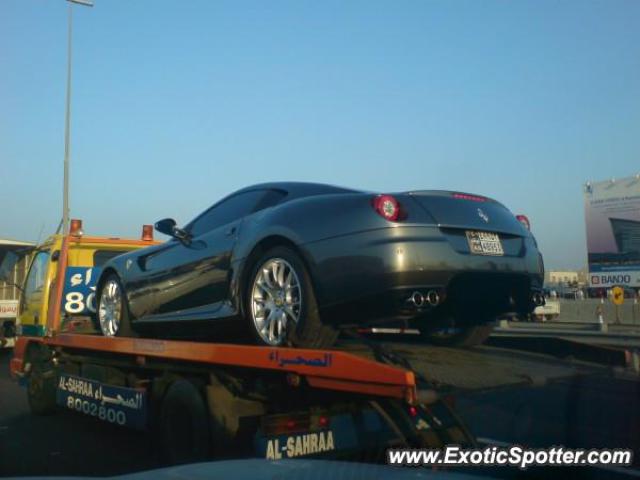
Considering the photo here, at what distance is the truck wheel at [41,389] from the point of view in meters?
8.40

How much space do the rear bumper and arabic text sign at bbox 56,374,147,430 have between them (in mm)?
2571

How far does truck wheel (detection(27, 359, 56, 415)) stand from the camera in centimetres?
840

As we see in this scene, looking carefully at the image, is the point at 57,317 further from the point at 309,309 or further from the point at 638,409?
the point at 638,409

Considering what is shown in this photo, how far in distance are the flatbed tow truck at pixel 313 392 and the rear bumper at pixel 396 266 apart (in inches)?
14.7

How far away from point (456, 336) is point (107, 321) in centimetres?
376

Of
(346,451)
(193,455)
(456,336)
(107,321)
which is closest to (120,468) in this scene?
(193,455)

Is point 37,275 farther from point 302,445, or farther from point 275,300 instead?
point 302,445

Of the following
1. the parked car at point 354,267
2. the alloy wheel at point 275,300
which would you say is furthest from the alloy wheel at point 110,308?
the alloy wheel at point 275,300

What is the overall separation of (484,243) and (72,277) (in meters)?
5.78

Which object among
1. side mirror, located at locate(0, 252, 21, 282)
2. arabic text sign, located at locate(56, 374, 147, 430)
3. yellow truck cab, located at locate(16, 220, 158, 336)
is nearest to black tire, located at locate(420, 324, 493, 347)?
arabic text sign, located at locate(56, 374, 147, 430)

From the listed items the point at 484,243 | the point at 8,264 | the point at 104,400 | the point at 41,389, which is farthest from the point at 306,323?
→ the point at 8,264

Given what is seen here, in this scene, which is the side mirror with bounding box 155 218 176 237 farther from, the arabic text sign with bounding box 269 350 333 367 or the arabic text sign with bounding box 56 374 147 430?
the arabic text sign with bounding box 269 350 333 367

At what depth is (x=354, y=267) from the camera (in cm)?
430

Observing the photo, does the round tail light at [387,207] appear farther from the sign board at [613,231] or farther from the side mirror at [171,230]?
the sign board at [613,231]
